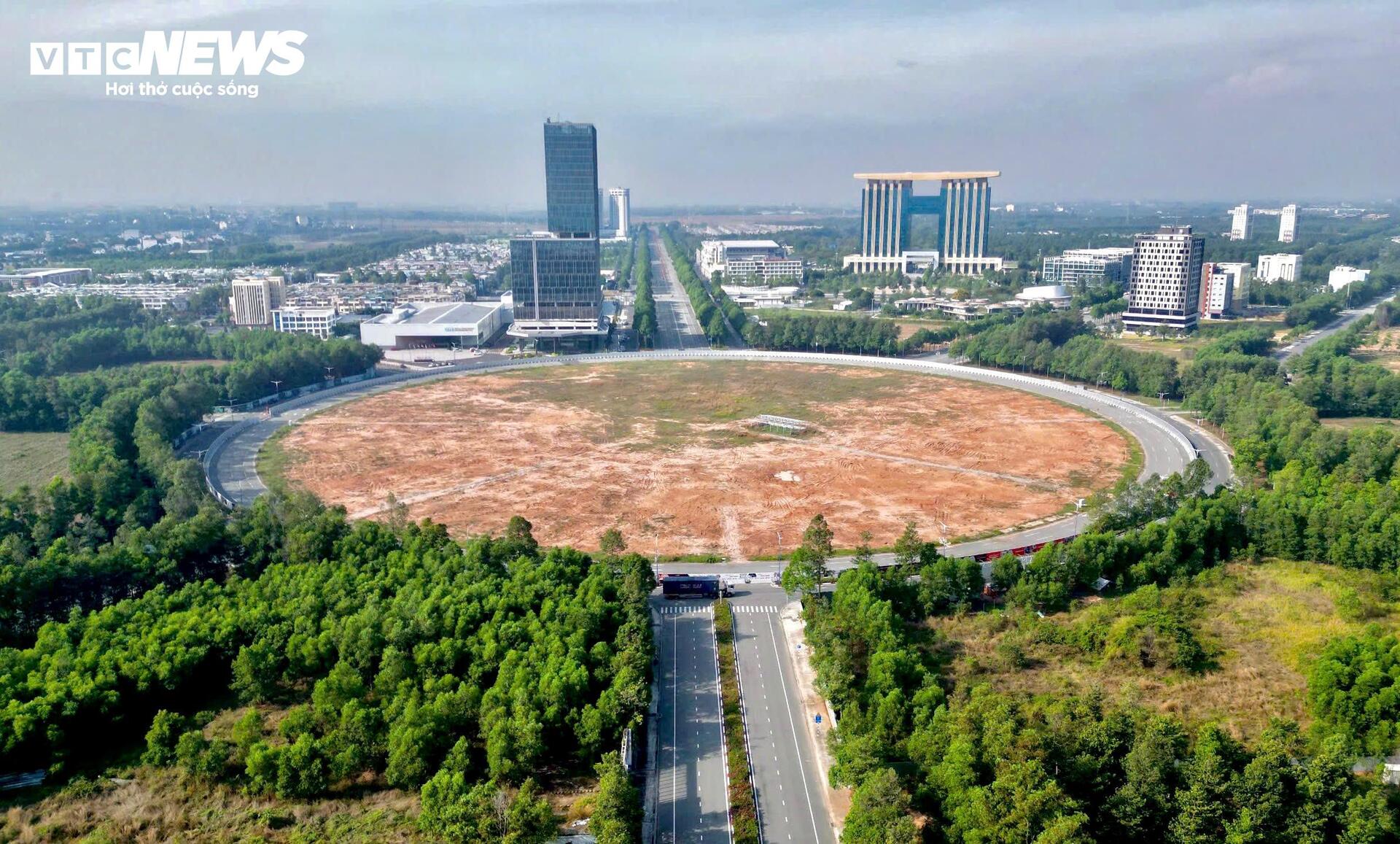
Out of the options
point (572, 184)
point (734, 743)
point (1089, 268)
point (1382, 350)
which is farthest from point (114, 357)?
point (1089, 268)

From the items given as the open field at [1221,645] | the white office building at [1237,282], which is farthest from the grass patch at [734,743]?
the white office building at [1237,282]

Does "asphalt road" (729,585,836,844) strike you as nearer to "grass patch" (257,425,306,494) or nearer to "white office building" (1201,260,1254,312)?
"grass patch" (257,425,306,494)

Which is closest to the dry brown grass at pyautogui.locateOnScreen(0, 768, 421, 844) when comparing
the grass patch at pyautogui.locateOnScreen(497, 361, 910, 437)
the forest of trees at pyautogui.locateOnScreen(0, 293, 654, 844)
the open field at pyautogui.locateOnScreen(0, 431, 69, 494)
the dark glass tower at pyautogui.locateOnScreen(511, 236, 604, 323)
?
the forest of trees at pyautogui.locateOnScreen(0, 293, 654, 844)

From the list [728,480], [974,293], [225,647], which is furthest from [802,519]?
[974,293]

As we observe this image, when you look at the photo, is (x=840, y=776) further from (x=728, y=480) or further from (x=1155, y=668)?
(x=728, y=480)

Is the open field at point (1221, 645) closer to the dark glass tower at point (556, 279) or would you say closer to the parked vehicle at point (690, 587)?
the parked vehicle at point (690, 587)
